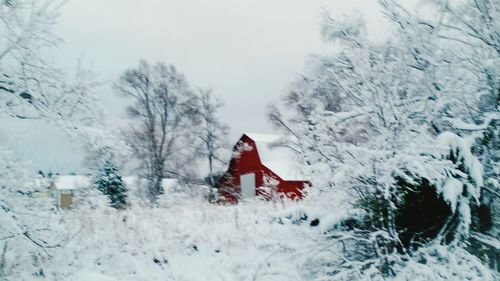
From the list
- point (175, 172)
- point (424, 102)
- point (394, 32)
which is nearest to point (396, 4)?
point (394, 32)

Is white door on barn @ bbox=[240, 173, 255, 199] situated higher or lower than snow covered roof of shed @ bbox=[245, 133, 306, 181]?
lower

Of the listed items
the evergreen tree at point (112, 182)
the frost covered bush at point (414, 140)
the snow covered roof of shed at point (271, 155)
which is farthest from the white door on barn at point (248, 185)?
the frost covered bush at point (414, 140)

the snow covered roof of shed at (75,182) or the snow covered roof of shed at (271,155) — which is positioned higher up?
the snow covered roof of shed at (271,155)

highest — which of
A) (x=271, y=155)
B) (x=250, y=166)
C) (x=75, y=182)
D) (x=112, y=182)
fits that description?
(x=271, y=155)

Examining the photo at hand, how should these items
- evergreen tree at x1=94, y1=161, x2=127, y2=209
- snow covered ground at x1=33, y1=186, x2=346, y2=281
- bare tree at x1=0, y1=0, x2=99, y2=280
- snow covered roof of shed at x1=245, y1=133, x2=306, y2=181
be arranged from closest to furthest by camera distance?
bare tree at x1=0, y1=0, x2=99, y2=280 → snow covered ground at x1=33, y1=186, x2=346, y2=281 → evergreen tree at x1=94, y1=161, x2=127, y2=209 → snow covered roof of shed at x1=245, y1=133, x2=306, y2=181

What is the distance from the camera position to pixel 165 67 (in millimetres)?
33562

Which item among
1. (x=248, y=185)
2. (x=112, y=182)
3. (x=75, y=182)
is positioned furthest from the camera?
(x=248, y=185)

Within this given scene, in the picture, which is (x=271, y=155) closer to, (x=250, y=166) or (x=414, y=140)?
(x=250, y=166)

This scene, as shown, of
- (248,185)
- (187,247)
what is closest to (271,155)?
(248,185)

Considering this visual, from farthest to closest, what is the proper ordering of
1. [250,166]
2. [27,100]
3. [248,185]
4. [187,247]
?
[250,166] < [248,185] < [187,247] < [27,100]

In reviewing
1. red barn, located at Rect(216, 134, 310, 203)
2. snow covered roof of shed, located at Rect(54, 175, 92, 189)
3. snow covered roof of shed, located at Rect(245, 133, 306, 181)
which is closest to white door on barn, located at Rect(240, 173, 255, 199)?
red barn, located at Rect(216, 134, 310, 203)

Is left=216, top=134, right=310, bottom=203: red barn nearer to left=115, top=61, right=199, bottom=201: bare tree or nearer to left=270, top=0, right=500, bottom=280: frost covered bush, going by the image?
left=115, top=61, right=199, bottom=201: bare tree

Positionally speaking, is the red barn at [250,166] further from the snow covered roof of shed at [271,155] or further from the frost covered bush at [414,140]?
the frost covered bush at [414,140]

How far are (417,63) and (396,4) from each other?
4.25ft
